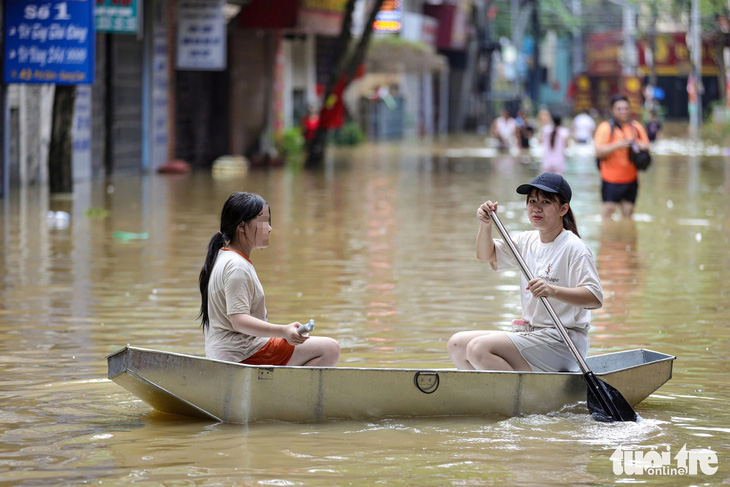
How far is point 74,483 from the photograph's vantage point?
5.23m

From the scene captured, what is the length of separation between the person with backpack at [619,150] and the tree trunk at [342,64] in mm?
13567

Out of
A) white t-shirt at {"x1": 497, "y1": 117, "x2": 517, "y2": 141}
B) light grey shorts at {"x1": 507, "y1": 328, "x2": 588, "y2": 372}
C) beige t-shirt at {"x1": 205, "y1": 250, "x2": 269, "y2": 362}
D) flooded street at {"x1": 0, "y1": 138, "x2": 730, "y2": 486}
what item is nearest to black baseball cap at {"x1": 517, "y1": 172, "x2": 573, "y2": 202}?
light grey shorts at {"x1": 507, "y1": 328, "x2": 588, "y2": 372}

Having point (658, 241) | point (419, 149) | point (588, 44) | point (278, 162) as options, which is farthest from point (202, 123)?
point (588, 44)

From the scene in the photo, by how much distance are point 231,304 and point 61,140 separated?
1267cm

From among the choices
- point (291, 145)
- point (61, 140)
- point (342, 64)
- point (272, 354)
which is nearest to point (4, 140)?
point (61, 140)

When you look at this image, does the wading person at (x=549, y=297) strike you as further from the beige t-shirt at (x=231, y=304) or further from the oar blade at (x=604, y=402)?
the beige t-shirt at (x=231, y=304)

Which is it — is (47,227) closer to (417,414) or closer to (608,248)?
(608,248)

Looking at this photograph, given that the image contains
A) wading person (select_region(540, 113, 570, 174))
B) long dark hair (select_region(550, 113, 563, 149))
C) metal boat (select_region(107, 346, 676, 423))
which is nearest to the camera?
metal boat (select_region(107, 346, 676, 423))

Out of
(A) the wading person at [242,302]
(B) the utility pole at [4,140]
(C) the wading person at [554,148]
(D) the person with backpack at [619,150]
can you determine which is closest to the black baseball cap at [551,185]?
(A) the wading person at [242,302]

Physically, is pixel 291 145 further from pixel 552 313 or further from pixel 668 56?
pixel 668 56

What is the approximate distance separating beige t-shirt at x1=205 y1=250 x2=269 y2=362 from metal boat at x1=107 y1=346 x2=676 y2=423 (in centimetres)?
28

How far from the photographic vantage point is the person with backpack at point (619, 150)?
14.1 m

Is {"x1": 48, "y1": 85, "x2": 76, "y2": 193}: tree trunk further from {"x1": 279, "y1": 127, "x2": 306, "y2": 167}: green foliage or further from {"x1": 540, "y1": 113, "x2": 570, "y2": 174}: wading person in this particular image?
{"x1": 279, "y1": 127, "x2": 306, "y2": 167}: green foliage

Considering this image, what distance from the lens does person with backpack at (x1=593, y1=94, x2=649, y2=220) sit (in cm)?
1413
